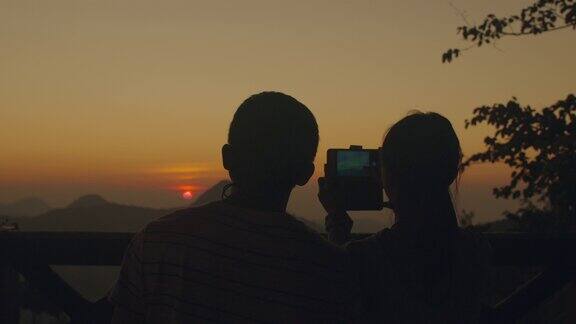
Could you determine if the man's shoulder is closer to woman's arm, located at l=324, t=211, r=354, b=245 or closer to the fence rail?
woman's arm, located at l=324, t=211, r=354, b=245

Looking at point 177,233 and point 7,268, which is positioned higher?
point 177,233

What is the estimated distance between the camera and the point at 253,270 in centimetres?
176

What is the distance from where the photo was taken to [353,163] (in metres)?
2.50

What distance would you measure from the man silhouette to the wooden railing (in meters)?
0.70

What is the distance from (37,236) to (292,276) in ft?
4.01

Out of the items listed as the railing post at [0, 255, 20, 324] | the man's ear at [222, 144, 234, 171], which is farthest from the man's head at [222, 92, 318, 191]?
the railing post at [0, 255, 20, 324]

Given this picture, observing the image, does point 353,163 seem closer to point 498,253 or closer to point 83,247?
point 498,253

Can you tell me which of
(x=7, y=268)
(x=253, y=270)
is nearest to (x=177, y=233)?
(x=253, y=270)

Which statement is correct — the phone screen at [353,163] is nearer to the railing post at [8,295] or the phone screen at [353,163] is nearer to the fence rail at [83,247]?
the fence rail at [83,247]

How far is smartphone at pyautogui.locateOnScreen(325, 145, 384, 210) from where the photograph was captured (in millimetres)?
2404

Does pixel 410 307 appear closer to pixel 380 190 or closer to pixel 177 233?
pixel 380 190

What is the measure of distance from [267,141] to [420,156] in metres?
0.54

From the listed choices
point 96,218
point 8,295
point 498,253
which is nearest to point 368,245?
point 498,253

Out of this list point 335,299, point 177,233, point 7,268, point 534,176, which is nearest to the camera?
point 177,233
